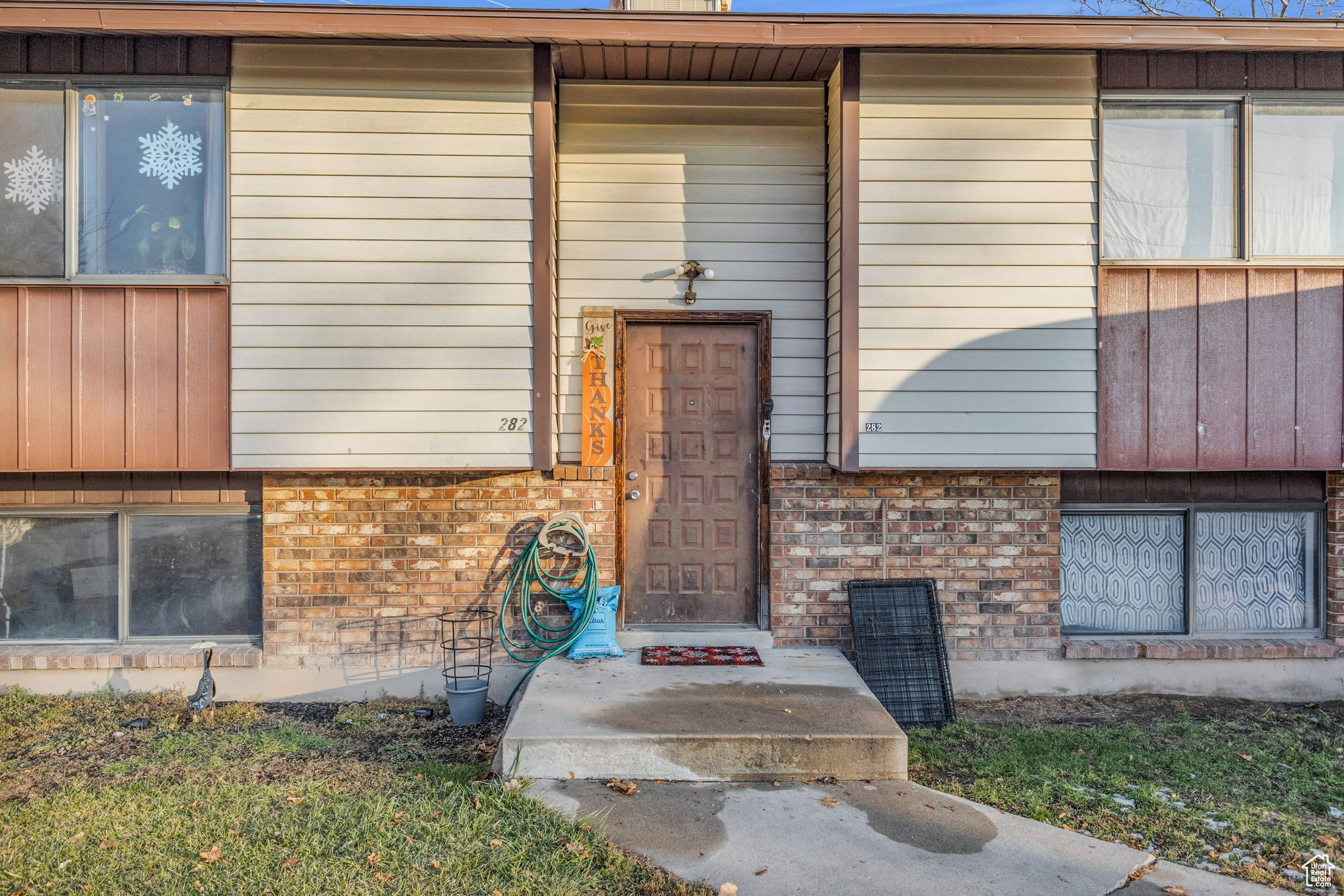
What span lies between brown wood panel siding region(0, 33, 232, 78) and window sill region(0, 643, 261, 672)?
3.43 metres

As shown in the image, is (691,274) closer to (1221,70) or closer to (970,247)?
(970,247)

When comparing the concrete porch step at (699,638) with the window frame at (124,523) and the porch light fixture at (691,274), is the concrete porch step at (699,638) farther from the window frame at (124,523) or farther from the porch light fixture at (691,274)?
the window frame at (124,523)

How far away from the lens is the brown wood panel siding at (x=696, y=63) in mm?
4914

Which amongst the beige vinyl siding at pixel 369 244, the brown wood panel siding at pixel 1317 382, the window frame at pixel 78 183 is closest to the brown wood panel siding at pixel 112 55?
the window frame at pixel 78 183

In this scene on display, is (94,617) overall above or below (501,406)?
below

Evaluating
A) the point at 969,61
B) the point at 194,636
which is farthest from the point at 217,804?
the point at 969,61

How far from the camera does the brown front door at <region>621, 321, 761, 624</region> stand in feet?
17.8

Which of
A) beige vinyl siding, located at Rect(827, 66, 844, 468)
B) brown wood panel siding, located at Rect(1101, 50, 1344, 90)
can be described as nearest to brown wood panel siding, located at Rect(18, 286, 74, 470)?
beige vinyl siding, located at Rect(827, 66, 844, 468)

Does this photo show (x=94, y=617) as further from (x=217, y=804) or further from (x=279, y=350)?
(x=217, y=804)

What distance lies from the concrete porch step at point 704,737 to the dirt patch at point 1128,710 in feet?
3.88

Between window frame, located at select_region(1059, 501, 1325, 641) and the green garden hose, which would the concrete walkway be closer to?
the green garden hose

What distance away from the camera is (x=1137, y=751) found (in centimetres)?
437

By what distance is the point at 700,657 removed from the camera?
5.01 meters

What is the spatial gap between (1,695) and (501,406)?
3451 mm
